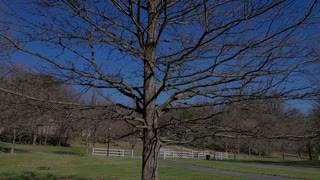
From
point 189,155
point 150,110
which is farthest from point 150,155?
point 189,155

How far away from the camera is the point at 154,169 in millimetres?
5117

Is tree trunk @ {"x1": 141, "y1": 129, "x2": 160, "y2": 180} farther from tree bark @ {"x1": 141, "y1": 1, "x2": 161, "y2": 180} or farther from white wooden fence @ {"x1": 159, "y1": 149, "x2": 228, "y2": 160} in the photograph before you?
white wooden fence @ {"x1": 159, "y1": 149, "x2": 228, "y2": 160}

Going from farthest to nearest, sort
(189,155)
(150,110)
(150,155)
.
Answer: (189,155), (150,110), (150,155)

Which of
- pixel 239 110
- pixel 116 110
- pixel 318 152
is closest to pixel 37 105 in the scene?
pixel 116 110

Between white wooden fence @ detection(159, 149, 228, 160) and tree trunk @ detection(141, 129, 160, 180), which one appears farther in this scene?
white wooden fence @ detection(159, 149, 228, 160)

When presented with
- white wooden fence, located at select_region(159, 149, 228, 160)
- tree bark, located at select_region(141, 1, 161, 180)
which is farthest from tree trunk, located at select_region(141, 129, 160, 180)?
white wooden fence, located at select_region(159, 149, 228, 160)

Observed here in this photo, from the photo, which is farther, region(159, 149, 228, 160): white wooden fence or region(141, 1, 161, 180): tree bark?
region(159, 149, 228, 160): white wooden fence

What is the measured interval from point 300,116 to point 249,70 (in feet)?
3.27

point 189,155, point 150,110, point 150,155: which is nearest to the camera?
point 150,155

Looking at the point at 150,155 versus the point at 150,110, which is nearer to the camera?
the point at 150,155

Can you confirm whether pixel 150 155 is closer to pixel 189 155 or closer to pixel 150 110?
pixel 150 110

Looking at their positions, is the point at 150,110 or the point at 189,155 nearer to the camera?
the point at 150,110

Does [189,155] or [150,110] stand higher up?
[150,110]

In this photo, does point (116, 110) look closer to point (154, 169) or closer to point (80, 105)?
point (80, 105)
